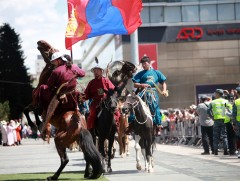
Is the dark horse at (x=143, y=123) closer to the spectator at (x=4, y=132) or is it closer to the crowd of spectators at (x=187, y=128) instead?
the crowd of spectators at (x=187, y=128)

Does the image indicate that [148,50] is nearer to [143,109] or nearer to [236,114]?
[236,114]

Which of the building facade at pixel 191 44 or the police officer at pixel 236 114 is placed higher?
the building facade at pixel 191 44

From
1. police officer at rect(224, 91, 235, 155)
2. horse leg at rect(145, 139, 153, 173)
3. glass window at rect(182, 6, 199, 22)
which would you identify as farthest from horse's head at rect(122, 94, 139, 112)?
glass window at rect(182, 6, 199, 22)

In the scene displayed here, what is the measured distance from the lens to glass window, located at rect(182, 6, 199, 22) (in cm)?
7731

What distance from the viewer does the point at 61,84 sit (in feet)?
41.9

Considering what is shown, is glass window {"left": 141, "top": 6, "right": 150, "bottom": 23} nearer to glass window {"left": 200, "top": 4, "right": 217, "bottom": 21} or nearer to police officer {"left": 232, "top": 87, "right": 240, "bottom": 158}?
glass window {"left": 200, "top": 4, "right": 217, "bottom": 21}

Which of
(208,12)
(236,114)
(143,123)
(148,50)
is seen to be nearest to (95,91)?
(143,123)

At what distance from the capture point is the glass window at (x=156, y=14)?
7569cm

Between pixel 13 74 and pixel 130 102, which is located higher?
pixel 13 74

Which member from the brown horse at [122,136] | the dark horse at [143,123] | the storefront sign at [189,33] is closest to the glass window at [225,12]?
the storefront sign at [189,33]

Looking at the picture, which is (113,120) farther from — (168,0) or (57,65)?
(168,0)

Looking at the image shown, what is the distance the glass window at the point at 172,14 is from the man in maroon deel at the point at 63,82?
64311 mm

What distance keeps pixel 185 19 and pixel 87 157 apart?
66.2 metres

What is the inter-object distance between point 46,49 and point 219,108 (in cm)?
932
